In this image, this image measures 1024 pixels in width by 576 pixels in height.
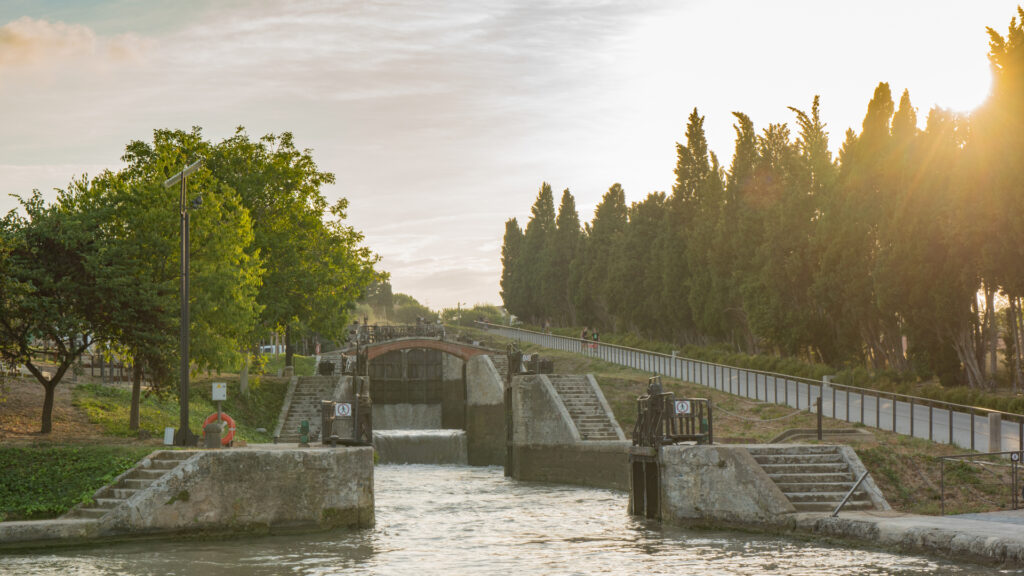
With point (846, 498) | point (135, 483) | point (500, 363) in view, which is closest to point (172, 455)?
point (135, 483)

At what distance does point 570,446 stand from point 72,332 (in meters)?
17.6

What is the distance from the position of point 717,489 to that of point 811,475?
6.83ft

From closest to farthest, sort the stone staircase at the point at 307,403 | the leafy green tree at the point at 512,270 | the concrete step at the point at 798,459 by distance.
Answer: the concrete step at the point at 798,459, the stone staircase at the point at 307,403, the leafy green tree at the point at 512,270

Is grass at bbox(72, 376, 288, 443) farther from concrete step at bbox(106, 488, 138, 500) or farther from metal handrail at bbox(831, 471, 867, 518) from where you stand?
metal handrail at bbox(831, 471, 867, 518)

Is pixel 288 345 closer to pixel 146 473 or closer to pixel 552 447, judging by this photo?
pixel 552 447

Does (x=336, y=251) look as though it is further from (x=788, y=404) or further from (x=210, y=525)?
(x=210, y=525)

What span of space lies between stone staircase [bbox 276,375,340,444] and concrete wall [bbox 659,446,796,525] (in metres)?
23.3

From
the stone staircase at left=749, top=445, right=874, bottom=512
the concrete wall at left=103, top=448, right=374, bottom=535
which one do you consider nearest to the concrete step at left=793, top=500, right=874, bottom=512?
the stone staircase at left=749, top=445, right=874, bottom=512

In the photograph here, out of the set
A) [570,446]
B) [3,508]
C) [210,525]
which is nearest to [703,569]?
[210,525]

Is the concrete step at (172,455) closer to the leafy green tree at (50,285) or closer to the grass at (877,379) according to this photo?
the leafy green tree at (50,285)

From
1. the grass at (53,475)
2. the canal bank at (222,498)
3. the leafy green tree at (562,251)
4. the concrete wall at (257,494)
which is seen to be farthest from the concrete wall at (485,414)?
the leafy green tree at (562,251)

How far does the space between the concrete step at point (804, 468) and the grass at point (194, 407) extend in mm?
17608

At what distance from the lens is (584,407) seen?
4031 centimetres

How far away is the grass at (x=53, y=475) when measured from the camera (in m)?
21.6
